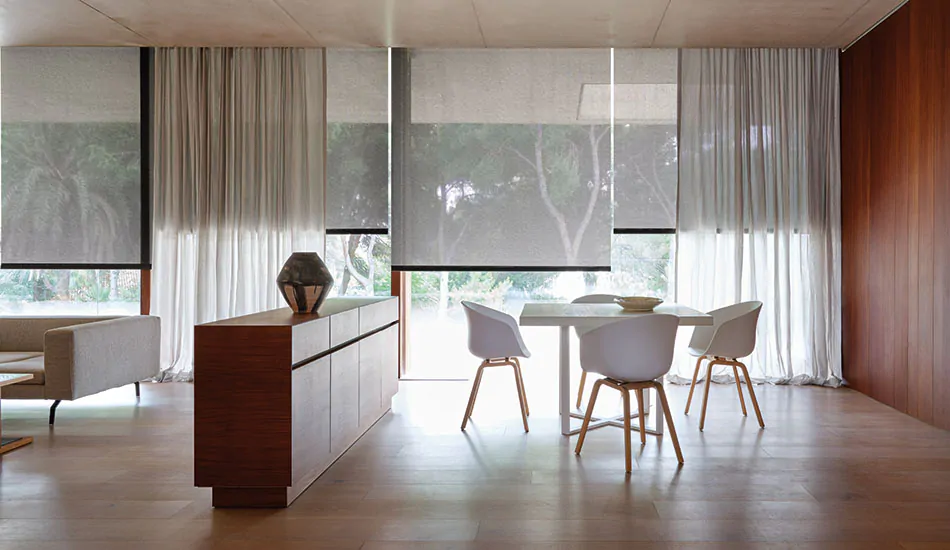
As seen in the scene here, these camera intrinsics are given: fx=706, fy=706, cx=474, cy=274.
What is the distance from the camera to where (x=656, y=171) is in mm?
6250

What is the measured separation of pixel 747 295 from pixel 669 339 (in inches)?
114

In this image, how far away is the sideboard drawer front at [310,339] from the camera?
3117 millimetres

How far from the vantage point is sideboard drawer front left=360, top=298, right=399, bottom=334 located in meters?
4.30

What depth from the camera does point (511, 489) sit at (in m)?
3.32

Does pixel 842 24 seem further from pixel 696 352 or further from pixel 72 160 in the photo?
pixel 72 160

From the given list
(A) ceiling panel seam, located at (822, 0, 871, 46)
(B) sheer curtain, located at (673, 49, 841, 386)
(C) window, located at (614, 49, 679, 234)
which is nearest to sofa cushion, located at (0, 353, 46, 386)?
(C) window, located at (614, 49, 679, 234)

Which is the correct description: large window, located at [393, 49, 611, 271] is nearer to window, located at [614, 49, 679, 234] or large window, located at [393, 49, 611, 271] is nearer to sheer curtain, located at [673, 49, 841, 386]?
window, located at [614, 49, 679, 234]

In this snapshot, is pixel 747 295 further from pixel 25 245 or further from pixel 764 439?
pixel 25 245

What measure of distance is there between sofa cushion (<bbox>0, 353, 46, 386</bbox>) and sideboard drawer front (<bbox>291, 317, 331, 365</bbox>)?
2.30m

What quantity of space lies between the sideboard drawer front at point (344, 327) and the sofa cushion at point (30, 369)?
7.09 feet

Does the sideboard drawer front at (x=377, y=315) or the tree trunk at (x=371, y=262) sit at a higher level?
the tree trunk at (x=371, y=262)

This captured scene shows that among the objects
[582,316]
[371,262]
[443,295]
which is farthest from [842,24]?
[371,262]

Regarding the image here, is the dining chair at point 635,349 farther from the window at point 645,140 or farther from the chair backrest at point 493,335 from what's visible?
the window at point 645,140

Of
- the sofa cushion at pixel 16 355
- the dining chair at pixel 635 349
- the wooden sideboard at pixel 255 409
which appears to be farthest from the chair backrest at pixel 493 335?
the sofa cushion at pixel 16 355
